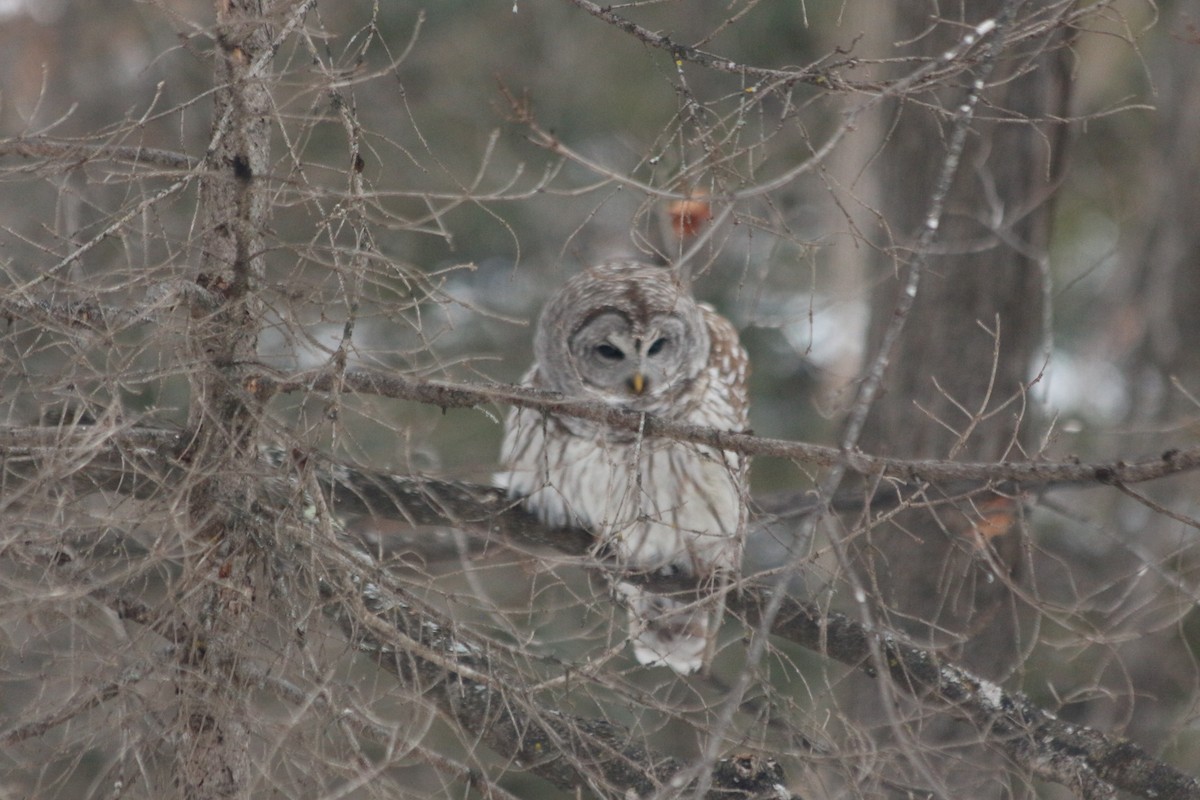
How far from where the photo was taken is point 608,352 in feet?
19.2

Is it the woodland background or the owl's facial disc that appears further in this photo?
the owl's facial disc

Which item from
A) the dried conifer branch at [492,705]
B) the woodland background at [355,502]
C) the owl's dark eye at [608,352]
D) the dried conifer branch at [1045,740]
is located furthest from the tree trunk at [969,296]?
the dried conifer branch at [492,705]

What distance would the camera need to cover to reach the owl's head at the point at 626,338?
18.7 ft

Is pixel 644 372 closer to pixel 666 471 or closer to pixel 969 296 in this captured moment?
pixel 666 471

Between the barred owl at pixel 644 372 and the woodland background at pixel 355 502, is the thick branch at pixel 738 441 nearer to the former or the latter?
the woodland background at pixel 355 502

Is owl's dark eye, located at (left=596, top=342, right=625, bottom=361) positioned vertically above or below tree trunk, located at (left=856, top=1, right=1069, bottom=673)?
below

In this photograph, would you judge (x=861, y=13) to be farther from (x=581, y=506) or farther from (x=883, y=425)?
(x=581, y=506)

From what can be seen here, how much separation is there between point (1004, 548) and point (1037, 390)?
162 cm

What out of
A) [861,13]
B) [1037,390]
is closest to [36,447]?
[1037,390]

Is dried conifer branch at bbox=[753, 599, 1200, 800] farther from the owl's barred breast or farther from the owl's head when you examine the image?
the owl's head

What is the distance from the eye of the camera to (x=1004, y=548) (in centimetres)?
547

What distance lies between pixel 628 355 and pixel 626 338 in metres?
0.08

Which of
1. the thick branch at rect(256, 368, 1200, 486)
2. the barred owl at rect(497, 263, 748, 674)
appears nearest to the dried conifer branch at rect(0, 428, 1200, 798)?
the thick branch at rect(256, 368, 1200, 486)

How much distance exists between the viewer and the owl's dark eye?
229 inches
